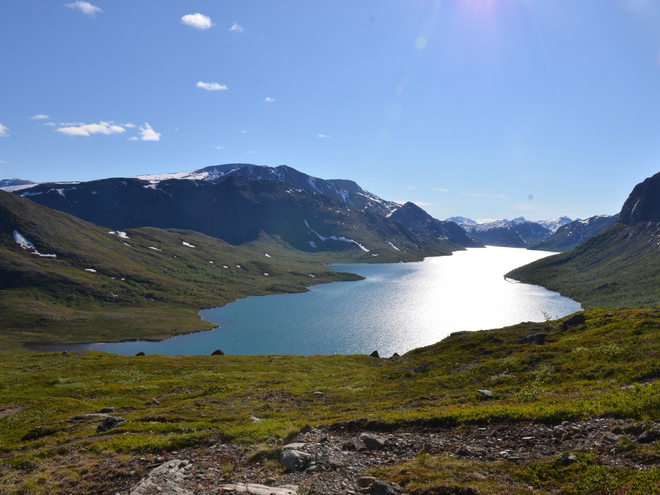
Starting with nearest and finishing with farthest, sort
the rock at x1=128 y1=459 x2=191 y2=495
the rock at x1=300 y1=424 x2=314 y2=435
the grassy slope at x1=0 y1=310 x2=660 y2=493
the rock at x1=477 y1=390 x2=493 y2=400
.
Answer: the rock at x1=128 y1=459 x2=191 y2=495, the grassy slope at x1=0 y1=310 x2=660 y2=493, the rock at x1=300 y1=424 x2=314 y2=435, the rock at x1=477 y1=390 x2=493 y2=400

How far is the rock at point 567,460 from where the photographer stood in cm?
1339

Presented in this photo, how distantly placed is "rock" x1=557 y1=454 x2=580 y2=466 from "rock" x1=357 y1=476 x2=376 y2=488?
7204mm

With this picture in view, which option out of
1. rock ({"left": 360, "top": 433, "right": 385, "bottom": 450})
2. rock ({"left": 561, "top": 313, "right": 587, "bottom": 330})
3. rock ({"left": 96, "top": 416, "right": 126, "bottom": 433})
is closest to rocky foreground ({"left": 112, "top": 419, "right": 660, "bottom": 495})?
rock ({"left": 360, "top": 433, "right": 385, "bottom": 450})

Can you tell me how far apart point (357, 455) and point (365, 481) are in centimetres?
301

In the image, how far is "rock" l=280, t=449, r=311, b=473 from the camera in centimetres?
1605

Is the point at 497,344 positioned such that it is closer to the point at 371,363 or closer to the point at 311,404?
the point at 371,363

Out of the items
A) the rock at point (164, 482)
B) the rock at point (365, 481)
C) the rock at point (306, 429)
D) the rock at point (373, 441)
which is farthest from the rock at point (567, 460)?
the rock at point (164, 482)

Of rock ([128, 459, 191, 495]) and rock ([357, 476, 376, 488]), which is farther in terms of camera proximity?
rock ([128, 459, 191, 495])

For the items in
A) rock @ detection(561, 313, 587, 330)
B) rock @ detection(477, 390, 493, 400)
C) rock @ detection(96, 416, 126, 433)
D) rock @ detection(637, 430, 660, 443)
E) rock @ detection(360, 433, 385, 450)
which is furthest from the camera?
rock @ detection(561, 313, 587, 330)

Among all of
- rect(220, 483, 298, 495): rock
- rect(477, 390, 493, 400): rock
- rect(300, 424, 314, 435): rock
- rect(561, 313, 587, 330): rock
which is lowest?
rect(477, 390, 493, 400): rock

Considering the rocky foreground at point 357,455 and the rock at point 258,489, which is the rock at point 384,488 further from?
the rock at point 258,489

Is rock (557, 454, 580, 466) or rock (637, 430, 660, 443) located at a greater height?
rock (637, 430, 660, 443)

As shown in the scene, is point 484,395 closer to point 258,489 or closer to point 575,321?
point 258,489

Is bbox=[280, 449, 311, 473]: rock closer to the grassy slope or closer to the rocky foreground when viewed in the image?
the rocky foreground
